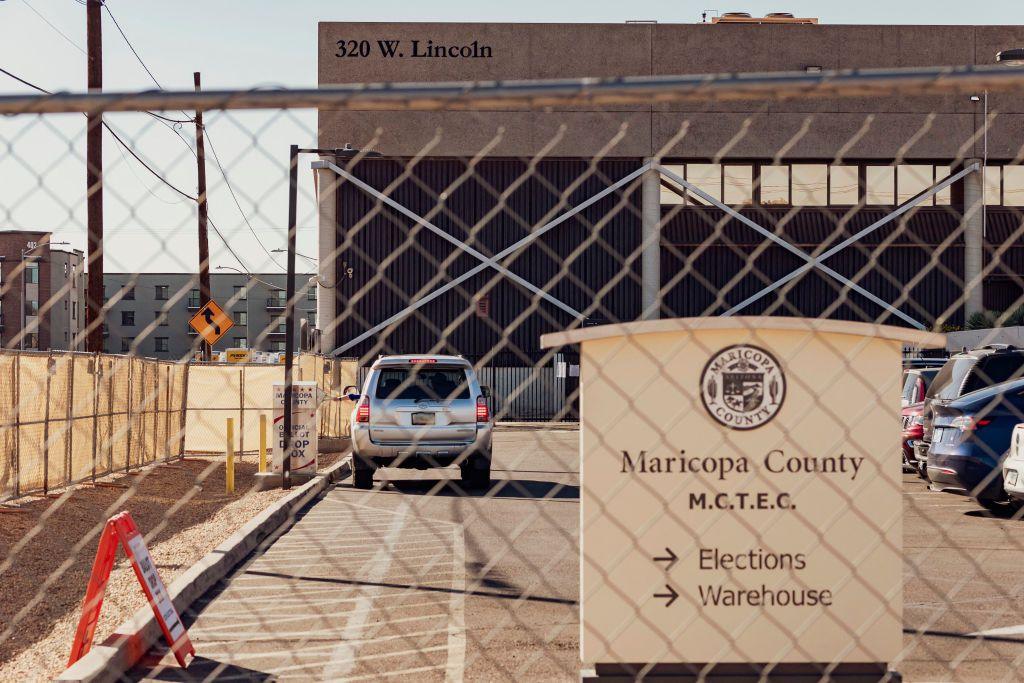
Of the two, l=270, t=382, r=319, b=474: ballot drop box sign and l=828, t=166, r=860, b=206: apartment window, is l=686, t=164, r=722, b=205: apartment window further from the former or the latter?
l=270, t=382, r=319, b=474: ballot drop box sign

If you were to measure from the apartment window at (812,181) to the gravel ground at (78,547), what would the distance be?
1022 inches

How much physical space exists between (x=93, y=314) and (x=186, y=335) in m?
57.9

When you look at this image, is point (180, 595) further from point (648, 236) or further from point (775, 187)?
point (775, 187)

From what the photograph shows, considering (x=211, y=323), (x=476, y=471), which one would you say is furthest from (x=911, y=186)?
(x=476, y=471)

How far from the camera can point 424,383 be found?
17.5 meters

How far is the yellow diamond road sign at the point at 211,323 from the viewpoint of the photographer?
22891 millimetres

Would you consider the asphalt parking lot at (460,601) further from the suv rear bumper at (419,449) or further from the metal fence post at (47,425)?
the metal fence post at (47,425)

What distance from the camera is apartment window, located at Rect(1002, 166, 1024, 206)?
4072 cm

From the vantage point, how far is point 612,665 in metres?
4.10

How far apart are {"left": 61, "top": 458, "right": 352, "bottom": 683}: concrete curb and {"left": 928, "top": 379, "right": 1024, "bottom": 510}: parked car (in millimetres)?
7792

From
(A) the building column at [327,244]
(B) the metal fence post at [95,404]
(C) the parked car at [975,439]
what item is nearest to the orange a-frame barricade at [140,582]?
(C) the parked car at [975,439]

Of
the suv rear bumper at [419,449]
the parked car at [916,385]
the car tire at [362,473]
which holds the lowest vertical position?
the car tire at [362,473]

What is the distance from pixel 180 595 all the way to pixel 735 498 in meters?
5.41

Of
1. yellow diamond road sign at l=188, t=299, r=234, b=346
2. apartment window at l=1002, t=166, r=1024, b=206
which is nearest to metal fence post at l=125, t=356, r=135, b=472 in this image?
yellow diamond road sign at l=188, t=299, r=234, b=346
